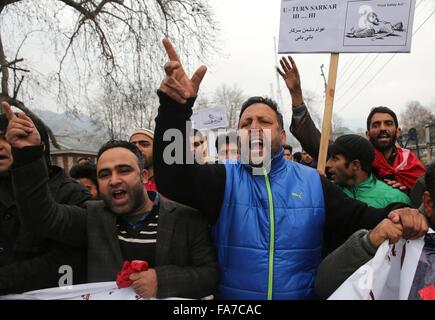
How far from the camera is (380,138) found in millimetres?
3264

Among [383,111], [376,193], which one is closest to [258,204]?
[376,193]

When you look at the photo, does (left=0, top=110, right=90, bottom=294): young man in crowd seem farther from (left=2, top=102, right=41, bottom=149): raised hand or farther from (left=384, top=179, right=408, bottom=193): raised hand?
(left=384, top=179, right=408, bottom=193): raised hand

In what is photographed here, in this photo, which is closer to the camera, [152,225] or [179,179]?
[179,179]

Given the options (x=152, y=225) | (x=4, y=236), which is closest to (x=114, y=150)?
(x=152, y=225)

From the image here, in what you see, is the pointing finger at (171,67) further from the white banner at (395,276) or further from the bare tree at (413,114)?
the bare tree at (413,114)

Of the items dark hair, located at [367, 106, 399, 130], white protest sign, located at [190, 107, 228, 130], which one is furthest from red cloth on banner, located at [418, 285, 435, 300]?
white protest sign, located at [190, 107, 228, 130]

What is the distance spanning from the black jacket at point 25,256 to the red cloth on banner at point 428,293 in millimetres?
1641

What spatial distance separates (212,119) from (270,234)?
14.2ft

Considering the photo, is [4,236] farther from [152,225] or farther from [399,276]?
[399,276]

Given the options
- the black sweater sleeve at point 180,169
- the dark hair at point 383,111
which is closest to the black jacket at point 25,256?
the black sweater sleeve at point 180,169

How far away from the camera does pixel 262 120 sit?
6.55 ft

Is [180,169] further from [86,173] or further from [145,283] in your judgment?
[86,173]

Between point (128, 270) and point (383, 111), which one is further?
point (383, 111)
